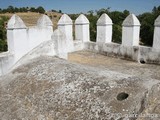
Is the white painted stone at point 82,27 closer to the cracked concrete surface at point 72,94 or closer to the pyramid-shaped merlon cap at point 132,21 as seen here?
the pyramid-shaped merlon cap at point 132,21

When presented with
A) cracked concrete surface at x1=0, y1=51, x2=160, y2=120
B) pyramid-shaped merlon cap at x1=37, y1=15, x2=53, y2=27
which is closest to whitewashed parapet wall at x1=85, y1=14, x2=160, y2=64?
pyramid-shaped merlon cap at x1=37, y1=15, x2=53, y2=27

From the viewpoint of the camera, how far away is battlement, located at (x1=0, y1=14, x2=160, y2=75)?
352 inches

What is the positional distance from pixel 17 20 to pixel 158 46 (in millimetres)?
6118

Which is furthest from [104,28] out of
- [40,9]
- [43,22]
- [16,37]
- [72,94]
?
[40,9]

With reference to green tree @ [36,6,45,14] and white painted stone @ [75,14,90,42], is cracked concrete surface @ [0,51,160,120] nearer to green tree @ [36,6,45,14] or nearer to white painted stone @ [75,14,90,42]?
white painted stone @ [75,14,90,42]

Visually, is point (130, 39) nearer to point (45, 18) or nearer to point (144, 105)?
point (45, 18)

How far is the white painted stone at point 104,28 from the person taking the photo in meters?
12.8

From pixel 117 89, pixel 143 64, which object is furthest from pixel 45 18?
pixel 117 89

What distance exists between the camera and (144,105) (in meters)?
3.49

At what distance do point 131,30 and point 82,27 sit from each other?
11.9ft

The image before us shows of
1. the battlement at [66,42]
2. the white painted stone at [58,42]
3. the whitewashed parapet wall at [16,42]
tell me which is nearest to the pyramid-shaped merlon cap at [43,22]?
the battlement at [66,42]

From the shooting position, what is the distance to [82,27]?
14.3 meters

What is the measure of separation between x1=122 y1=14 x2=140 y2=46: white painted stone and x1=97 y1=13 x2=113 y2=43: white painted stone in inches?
52.8

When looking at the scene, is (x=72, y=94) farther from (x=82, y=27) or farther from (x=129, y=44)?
(x=82, y=27)
